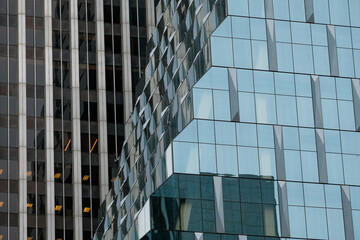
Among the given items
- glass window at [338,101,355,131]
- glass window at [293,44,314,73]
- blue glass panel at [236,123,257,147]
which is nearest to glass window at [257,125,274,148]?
blue glass panel at [236,123,257,147]

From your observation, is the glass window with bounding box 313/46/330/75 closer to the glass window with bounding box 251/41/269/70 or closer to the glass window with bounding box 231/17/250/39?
the glass window with bounding box 251/41/269/70

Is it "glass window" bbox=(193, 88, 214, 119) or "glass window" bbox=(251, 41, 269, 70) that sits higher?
"glass window" bbox=(251, 41, 269, 70)

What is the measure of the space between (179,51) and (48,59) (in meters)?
41.3

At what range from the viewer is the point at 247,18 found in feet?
255

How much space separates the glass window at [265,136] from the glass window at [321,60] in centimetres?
530

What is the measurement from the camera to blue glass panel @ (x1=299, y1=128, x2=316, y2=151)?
3019 inches

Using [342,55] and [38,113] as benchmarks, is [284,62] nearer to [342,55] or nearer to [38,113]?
[342,55]

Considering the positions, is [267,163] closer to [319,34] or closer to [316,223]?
[316,223]

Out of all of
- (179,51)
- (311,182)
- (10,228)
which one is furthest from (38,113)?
(311,182)

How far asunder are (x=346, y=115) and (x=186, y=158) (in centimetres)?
1086

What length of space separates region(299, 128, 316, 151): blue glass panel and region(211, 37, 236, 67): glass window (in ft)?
20.0

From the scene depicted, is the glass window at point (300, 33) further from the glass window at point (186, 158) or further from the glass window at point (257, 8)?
the glass window at point (186, 158)

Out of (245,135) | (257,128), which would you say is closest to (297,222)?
(245,135)

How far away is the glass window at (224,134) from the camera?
7531cm
